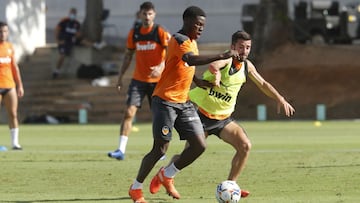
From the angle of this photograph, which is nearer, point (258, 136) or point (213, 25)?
point (258, 136)

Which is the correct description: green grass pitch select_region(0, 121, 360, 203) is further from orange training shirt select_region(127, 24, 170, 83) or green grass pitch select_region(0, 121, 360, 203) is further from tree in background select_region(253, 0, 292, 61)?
tree in background select_region(253, 0, 292, 61)

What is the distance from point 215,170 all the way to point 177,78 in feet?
13.2

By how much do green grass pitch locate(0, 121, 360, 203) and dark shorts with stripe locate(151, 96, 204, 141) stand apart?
81cm

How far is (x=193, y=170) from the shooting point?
16469mm

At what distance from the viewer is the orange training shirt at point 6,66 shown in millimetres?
20625

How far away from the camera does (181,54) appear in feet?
40.4

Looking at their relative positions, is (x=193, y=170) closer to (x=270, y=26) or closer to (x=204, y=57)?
(x=204, y=57)

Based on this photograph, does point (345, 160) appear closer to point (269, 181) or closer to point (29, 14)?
point (269, 181)

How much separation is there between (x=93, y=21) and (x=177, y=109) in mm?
29407

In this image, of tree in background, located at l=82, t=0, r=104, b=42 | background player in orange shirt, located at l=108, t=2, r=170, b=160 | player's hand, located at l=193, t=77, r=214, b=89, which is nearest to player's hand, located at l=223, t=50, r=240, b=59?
player's hand, located at l=193, t=77, r=214, b=89

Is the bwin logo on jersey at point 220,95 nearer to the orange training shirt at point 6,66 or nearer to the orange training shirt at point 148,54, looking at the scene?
the orange training shirt at point 148,54

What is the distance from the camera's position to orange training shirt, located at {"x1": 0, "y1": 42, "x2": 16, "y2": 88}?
20.6 m

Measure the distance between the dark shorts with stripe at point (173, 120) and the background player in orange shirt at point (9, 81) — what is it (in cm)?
834

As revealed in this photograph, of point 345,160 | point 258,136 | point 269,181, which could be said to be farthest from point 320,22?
point 269,181
